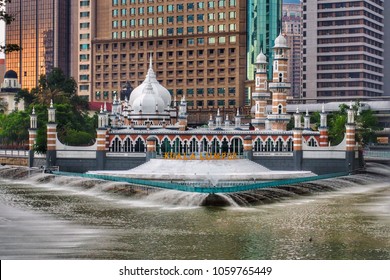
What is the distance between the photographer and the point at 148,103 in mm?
114062

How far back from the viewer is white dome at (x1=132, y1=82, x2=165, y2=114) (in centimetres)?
11375

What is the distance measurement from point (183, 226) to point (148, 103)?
185ft

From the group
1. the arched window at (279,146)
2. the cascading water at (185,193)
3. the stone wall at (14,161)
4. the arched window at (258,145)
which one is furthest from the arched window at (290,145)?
the stone wall at (14,161)

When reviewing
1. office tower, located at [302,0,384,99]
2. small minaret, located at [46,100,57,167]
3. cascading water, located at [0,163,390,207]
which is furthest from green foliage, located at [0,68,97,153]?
office tower, located at [302,0,384,99]

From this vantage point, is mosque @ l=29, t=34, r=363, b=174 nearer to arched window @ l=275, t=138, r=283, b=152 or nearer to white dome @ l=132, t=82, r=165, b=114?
arched window @ l=275, t=138, r=283, b=152

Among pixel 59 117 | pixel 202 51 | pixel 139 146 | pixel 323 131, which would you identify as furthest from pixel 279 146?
pixel 202 51

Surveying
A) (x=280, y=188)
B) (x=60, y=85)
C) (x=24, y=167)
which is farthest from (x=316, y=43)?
(x=280, y=188)

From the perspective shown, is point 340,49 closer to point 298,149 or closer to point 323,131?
point 323,131

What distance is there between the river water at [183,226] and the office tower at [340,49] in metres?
112

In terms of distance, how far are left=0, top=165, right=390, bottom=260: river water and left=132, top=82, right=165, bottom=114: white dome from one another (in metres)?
31.0

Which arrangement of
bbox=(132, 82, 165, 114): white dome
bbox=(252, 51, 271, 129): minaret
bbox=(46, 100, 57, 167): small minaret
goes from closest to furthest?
bbox=(46, 100, 57, 167): small minaret
bbox=(252, 51, 271, 129): minaret
bbox=(132, 82, 165, 114): white dome

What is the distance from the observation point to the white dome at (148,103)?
113750 mm

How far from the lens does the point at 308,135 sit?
10350cm

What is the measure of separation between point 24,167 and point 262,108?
110 ft
